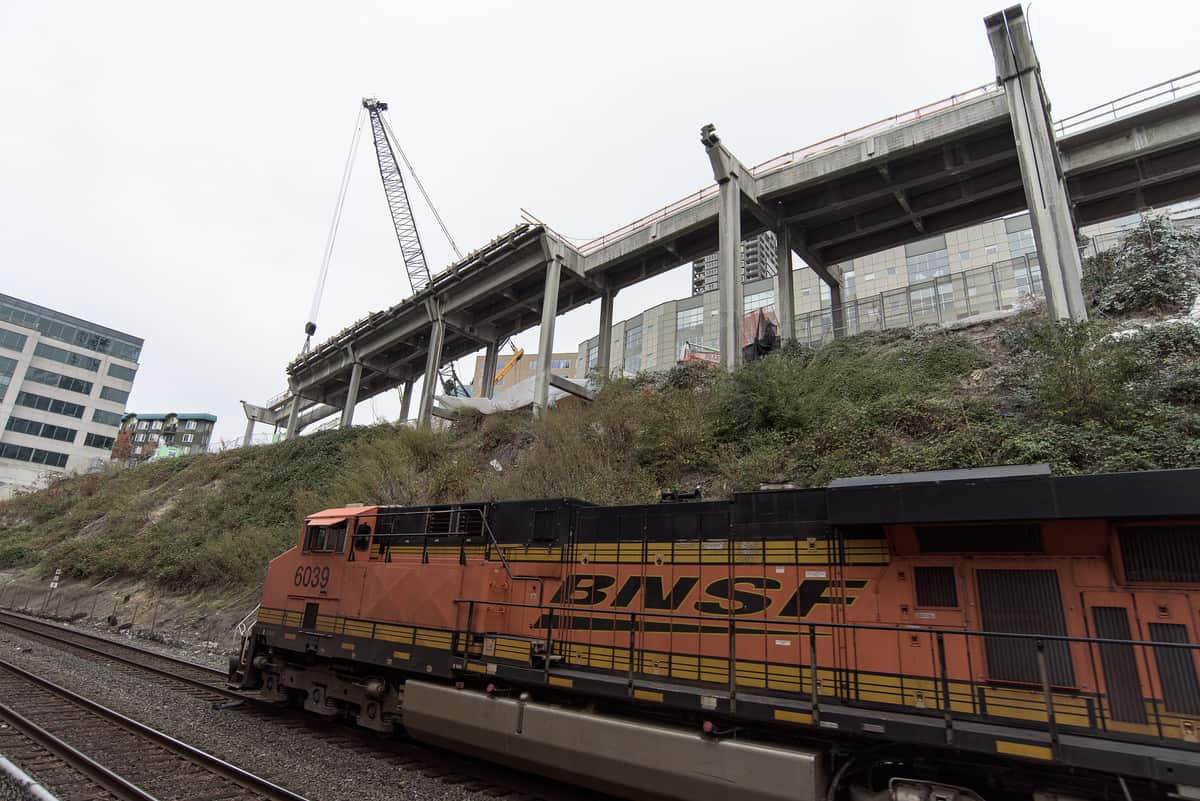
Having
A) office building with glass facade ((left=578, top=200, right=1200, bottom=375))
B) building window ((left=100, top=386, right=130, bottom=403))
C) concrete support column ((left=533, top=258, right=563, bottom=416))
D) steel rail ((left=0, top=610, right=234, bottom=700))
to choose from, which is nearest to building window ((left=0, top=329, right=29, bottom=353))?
building window ((left=100, top=386, right=130, bottom=403))

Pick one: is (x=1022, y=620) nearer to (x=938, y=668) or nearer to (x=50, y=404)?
(x=938, y=668)

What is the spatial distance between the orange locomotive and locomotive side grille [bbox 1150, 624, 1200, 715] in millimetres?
14

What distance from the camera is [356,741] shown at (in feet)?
25.5

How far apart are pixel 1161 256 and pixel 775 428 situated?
1142 cm

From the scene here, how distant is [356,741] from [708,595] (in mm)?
5183

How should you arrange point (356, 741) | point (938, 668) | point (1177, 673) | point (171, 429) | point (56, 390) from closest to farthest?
point (1177, 673) < point (938, 668) < point (356, 741) < point (56, 390) < point (171, 429)

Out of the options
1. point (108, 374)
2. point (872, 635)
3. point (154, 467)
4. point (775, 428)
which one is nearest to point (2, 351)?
point (108, 374)

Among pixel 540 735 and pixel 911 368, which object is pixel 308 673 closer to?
pixel 540 735

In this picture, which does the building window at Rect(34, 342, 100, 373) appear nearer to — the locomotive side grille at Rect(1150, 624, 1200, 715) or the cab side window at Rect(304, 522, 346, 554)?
the cab side window at Rect(304, 522, 346, 554)

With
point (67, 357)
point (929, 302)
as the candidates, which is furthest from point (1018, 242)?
point (67, 357)

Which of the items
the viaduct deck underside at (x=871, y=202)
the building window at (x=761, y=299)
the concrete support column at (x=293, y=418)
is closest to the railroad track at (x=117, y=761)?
the viaduct deck underside at (x=871, y=202)

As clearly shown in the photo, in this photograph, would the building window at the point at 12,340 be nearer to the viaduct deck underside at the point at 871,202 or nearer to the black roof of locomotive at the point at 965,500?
the viaduct deck underside at the point at 871,202

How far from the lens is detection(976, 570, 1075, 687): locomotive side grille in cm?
448

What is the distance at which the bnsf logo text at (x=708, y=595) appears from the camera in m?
5.52
